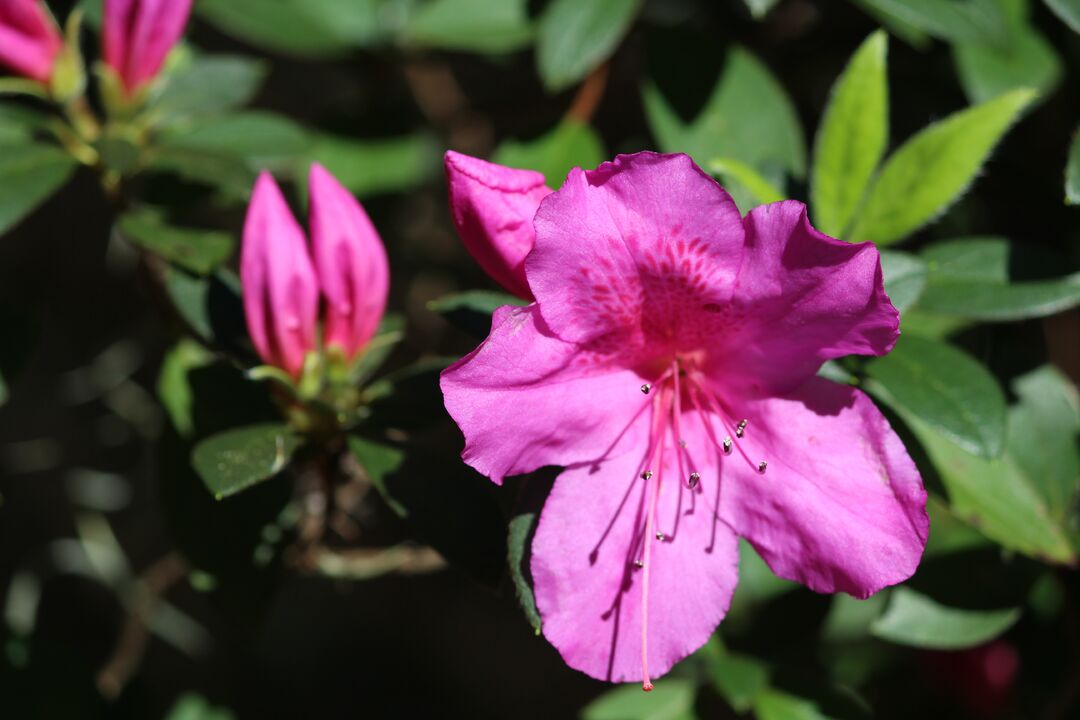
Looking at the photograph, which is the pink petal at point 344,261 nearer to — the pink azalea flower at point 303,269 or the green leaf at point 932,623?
the pink azalea flower at point 303,269

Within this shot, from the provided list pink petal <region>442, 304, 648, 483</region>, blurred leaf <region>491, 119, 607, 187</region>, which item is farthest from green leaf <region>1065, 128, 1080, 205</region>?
blurred leaf <region>491, 119, 607, 187</region>

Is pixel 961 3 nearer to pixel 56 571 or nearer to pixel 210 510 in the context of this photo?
pixel 210 510

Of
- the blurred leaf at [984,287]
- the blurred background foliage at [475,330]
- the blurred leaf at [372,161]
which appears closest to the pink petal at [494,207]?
the blurred background foliage at [475,330]

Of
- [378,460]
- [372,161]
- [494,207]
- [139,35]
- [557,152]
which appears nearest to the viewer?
[494,207]

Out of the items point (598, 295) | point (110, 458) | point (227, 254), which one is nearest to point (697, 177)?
point (598, 295)

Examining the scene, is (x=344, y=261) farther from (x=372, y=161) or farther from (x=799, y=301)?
(x=372, y=161)

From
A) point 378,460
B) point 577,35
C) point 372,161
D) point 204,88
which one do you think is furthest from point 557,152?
point 378,460

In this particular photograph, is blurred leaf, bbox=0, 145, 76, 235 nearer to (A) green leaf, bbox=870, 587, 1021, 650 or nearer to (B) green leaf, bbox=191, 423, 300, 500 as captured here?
(B) green leaf, bbox=191, 423, 300, 500
